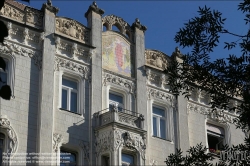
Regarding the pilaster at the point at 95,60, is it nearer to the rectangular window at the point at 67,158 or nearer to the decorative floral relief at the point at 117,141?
the decorative floral relief at the point at 117,141

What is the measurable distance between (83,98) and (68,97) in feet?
2.21

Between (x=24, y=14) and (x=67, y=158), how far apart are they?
637 cm

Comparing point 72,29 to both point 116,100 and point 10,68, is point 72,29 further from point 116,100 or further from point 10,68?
point 10,68

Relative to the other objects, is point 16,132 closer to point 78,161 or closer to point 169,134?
point 78,161

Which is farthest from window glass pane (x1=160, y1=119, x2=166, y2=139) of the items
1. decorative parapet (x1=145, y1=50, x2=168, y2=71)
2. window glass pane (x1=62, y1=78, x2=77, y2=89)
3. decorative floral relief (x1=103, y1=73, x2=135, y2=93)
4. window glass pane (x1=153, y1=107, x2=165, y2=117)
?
window glass pane (x1=62, y1=78, x2=77, y2=89)

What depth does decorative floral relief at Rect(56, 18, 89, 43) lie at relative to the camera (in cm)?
2577

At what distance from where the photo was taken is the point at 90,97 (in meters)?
25.1

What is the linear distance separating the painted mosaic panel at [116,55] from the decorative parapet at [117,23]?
66 centimetres

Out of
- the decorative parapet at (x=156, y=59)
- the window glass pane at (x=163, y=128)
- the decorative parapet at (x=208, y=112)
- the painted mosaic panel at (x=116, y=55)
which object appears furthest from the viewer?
the decorative parapet at (x=208, y=112)

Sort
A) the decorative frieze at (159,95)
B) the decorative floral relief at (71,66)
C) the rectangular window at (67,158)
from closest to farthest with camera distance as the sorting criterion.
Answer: the rectangular window at (67,158), the decorative floral relief at (71,66), the decorative frieze at (159,95)

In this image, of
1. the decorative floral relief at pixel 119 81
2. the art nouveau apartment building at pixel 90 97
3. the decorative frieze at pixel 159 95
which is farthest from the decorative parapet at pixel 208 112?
the decorative floral relief at pixel 119 81

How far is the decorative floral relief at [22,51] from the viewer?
23.5m

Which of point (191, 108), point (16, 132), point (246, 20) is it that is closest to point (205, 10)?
point (246, 20)

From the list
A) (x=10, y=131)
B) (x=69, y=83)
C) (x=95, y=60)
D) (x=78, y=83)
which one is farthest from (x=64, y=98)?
(x=10, y=131)
